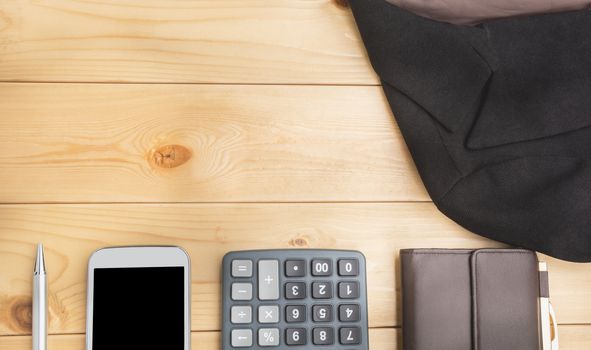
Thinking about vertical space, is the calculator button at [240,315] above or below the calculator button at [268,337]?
above

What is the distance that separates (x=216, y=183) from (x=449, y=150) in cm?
22

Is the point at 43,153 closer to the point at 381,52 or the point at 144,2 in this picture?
the point at 144,2

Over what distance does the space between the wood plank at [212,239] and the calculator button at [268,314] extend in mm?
44

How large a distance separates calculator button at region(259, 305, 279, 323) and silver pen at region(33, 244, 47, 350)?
0.62 feet

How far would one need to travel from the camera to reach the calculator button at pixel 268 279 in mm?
497

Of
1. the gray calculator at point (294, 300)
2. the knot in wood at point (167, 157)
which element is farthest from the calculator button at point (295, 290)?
the knot in wood at point (167, 157)

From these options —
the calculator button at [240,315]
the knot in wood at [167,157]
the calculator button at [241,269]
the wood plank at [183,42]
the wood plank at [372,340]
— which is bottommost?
the wood plank at [372,340]

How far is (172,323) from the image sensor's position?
0.49 metres

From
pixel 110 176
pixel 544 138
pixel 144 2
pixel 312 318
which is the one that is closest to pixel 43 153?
pixel 110 176

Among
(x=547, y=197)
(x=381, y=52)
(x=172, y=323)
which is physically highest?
(x=381, y=52)

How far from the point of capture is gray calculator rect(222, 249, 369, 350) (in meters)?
0.49

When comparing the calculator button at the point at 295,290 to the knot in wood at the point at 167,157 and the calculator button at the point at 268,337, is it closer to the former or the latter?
the calculator button at the point at 268,337

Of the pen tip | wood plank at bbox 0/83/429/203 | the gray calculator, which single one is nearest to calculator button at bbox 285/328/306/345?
the gray calculator

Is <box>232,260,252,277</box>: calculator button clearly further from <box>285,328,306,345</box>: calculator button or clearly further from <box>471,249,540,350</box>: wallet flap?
<box>471,249,540,350</box>: wallet flap
